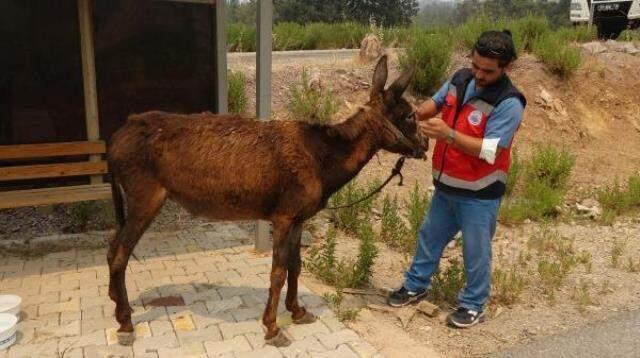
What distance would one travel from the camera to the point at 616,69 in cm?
1266

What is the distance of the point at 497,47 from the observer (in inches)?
150

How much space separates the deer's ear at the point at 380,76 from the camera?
368cm

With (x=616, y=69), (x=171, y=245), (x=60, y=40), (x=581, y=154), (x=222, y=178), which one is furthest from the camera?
(x=616, y=69)

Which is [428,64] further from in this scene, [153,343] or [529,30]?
[153,343]

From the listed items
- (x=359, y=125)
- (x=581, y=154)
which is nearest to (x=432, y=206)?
(x=359, y=125)

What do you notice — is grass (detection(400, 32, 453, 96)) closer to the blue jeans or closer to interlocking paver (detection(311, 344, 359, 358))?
the blue jeans

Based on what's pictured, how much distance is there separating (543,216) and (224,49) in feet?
15.5

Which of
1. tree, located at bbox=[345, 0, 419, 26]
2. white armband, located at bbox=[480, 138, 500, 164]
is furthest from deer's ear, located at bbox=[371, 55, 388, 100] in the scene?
tree, located at bbox=[345, 0, 419, 26]

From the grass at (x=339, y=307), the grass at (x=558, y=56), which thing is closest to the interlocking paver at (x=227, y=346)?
the grass at (x=339, y=307)

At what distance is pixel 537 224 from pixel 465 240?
11.2 ft

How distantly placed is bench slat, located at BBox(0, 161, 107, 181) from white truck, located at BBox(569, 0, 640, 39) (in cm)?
1479

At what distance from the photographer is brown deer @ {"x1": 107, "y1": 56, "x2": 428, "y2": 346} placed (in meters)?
3.78

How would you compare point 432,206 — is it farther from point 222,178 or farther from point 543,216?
point 543,216

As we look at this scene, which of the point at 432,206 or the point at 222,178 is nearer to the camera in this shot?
the point at 222,178
